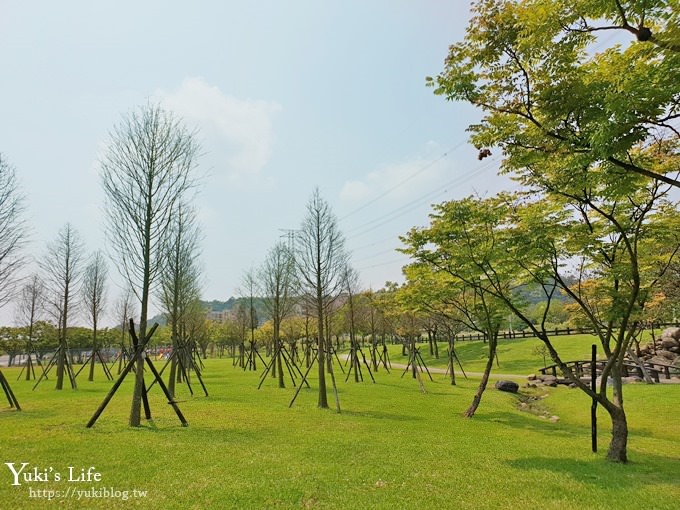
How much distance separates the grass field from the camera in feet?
18.4

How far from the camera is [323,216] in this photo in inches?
624

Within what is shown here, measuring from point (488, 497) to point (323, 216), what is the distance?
11557 millimetres

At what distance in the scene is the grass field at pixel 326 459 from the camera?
5598 millimetres

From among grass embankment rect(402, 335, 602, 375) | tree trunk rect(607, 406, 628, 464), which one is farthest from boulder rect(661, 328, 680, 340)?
tree trunk rect(607, 406, 628, 464)

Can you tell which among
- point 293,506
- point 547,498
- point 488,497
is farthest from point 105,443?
point 547,498

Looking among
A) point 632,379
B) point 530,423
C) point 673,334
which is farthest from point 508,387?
point 673,334

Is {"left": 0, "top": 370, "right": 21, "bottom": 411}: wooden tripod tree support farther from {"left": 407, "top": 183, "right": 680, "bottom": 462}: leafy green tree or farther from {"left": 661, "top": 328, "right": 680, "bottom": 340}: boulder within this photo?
{"left": 661, "top": 328, "right": 680, "bottom": 340}: boulder

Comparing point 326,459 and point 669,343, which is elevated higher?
point 326,459

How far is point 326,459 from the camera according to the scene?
7516 millimetres

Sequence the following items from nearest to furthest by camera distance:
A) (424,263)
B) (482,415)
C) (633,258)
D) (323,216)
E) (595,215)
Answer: (633,258)
(595,215)
(424,263)
(482,415)
(323,216)

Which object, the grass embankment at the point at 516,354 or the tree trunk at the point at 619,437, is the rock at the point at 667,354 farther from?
the tree trunk at the point at 619,437

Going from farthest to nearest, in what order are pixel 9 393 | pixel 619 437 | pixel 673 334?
pixel 673 334, pixel 9 393, pixel 619 437

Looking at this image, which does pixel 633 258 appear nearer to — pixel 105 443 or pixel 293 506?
pixel 293 506

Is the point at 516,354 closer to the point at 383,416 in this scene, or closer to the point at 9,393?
the point at 383,416
